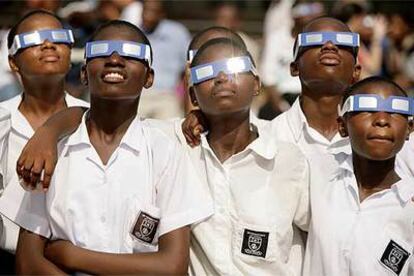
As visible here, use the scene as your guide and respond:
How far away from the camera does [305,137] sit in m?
4.71

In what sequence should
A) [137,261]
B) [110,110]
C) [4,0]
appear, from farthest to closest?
[4,0] < [110,110] < [137,261]

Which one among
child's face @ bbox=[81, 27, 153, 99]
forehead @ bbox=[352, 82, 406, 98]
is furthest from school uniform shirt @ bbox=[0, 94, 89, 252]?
forehead @ bbox=[352, 82, 406, 98]

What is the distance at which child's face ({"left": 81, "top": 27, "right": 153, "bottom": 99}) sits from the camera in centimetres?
414

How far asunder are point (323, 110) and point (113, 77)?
46.6 inches

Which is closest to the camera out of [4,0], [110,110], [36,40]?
[110,110]

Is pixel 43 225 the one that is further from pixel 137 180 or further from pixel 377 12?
pixel 377 12

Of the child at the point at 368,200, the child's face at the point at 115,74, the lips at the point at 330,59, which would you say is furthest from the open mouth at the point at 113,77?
the lips at the point at 330,59

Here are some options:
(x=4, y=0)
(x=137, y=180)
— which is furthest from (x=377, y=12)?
(x=137, y=180)

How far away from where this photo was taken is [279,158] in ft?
14.1

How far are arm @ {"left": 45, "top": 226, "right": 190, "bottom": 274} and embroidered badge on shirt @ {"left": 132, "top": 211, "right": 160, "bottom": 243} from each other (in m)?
0.06

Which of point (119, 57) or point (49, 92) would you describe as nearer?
point (119, 57)

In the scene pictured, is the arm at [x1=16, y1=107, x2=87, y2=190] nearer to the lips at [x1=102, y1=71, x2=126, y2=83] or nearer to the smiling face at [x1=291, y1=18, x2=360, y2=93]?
the lips at [x1=102, y1=71, x2=126, y2=83]

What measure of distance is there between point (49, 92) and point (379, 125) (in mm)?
1718

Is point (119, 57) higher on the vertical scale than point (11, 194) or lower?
higher
